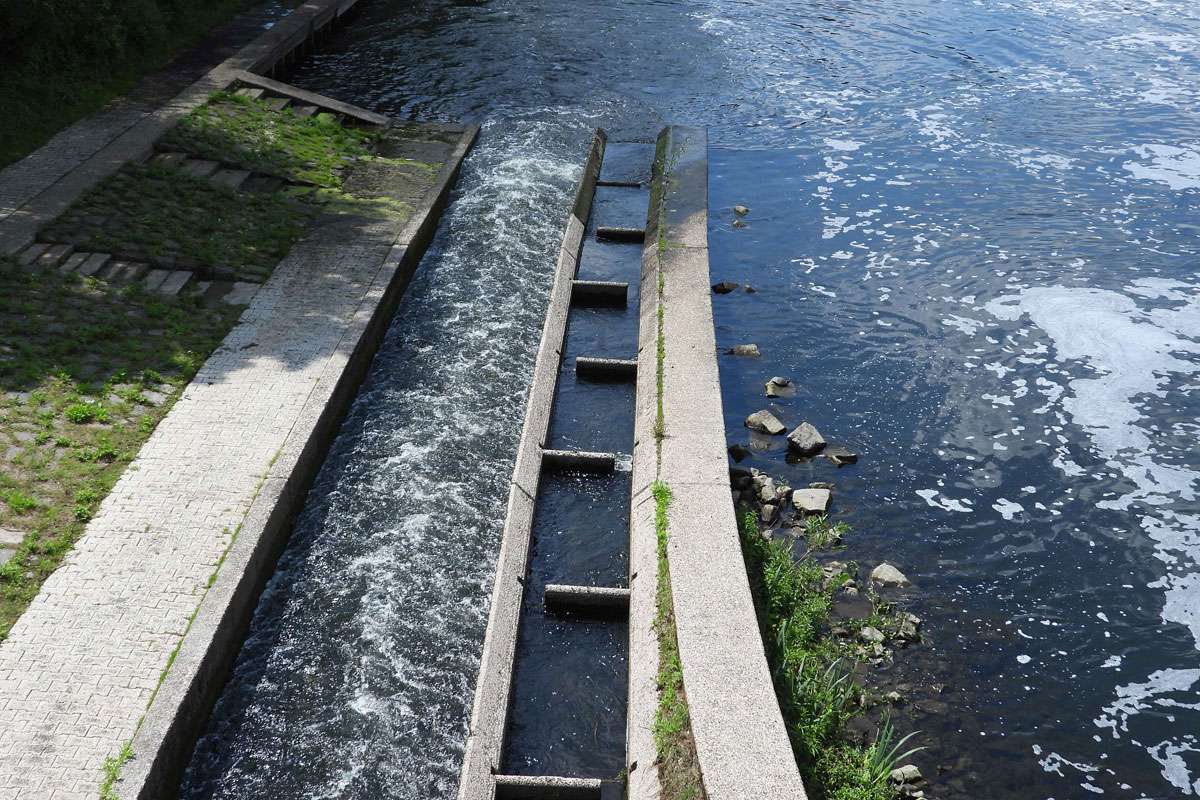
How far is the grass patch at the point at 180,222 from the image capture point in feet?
42.7

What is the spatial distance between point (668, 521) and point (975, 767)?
3162mm

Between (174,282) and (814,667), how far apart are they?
8779mm

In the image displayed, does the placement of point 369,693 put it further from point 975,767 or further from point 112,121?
point 112,121

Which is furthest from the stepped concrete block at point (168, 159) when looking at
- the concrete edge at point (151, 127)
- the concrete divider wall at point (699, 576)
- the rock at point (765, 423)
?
the rock at point (765, 423)

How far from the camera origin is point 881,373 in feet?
43.1

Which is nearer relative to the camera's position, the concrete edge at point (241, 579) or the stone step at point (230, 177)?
the concrete edge at point (241, 579)

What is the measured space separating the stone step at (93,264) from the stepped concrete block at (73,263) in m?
0.03

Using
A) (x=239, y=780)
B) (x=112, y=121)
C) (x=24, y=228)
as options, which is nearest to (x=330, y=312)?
(x=24, y=228)

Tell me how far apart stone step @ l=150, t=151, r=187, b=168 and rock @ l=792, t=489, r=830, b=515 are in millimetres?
10499

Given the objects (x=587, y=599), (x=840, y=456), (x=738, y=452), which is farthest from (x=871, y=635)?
Result: (x=738, y=452)

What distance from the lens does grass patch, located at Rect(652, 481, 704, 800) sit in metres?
6.87

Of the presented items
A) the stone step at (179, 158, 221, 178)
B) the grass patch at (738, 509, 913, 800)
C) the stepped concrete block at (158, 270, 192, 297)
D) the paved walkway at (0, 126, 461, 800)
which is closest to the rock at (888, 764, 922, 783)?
the grass patch at (738, 509, 913, 800)

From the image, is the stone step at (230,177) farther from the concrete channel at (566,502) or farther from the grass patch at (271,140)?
the concrete channel at (566,502)

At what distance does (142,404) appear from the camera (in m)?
10.4
